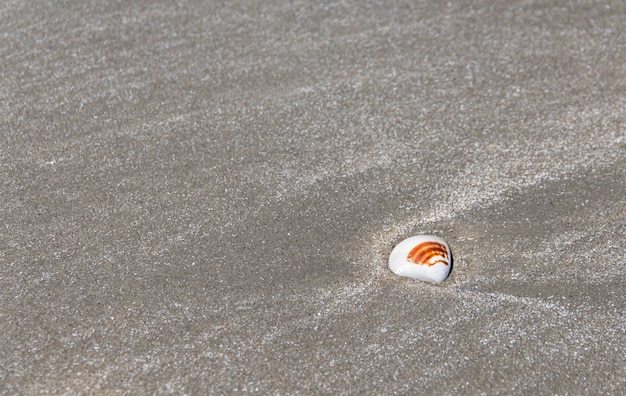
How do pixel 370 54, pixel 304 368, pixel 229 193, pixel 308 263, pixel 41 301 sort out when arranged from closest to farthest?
pixel 304 368 → pixel 41 301 → pixel 308 263 → pixel 229 193 → pixel 370 54

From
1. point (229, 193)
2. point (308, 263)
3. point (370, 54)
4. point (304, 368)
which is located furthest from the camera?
point (370, 54)

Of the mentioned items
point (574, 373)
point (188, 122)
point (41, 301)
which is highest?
point (188, 122)

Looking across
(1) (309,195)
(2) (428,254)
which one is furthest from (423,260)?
(1) (309,195)

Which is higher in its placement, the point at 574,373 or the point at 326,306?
the point at 326,306

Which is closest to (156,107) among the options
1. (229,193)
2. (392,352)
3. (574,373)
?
(229,193)

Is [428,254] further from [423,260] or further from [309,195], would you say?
[309,195]

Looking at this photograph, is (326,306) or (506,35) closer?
(326,306)

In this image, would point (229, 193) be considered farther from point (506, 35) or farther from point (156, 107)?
point (506, 35)
